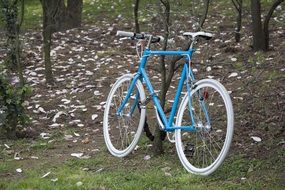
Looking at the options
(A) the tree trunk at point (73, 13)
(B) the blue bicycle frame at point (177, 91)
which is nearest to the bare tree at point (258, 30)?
(B) the blue bicycle frame at point (177, 91)

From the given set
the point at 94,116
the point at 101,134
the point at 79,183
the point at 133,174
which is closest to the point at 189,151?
the point at 133,174

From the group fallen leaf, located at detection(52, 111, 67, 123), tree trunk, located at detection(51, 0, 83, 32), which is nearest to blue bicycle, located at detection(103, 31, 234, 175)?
fallen leaf, located at detection(52, 111, 67, 123)

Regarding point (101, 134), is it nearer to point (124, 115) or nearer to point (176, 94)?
point (124, 115)

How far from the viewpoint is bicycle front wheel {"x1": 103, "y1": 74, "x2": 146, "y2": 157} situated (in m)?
5.70

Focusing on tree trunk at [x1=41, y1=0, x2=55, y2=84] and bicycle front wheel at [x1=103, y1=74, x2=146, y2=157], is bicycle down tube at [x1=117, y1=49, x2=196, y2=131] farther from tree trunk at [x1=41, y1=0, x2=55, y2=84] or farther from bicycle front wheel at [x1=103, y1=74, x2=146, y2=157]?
tree trunk at [x1=41, y1=0, x2=55, y2=84]

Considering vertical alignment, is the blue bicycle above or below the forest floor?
above

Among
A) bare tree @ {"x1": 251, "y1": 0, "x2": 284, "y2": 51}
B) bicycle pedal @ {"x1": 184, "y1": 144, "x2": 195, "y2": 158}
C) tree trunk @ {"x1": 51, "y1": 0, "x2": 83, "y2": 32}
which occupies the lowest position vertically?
tree trunk @ {"x1": 51, "y1": 0, "x2": 83, "y2": 32}

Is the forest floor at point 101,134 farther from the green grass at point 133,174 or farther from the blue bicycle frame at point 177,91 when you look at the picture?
the blue bicycle frame at point 177,91

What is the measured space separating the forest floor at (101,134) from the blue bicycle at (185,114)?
164mm

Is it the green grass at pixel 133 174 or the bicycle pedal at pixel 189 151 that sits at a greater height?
the bicycle pedal at pixel 189 151

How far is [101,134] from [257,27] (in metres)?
4.22

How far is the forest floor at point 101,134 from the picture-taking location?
16.1 feet

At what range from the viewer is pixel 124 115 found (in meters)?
5.96

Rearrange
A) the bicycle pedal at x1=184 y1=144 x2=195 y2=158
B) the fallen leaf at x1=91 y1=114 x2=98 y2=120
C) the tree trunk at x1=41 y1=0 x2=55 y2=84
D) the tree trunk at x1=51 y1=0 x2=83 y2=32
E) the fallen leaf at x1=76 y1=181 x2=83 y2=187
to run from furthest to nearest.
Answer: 1. the tree trunk at x1=51 y1=0 x2=83 y2=32
2. the tree trunk at x1=41 y1=0 x2=55 y2=84
3. the fallen leaf at x1=91 y1=114 x2=98 y2=120
4. the bicycle pedal at x1=184 y1=144 x2=195 y2=158
5. the fallen leaf at x1=76 y1=181 x2=83 y2=187
